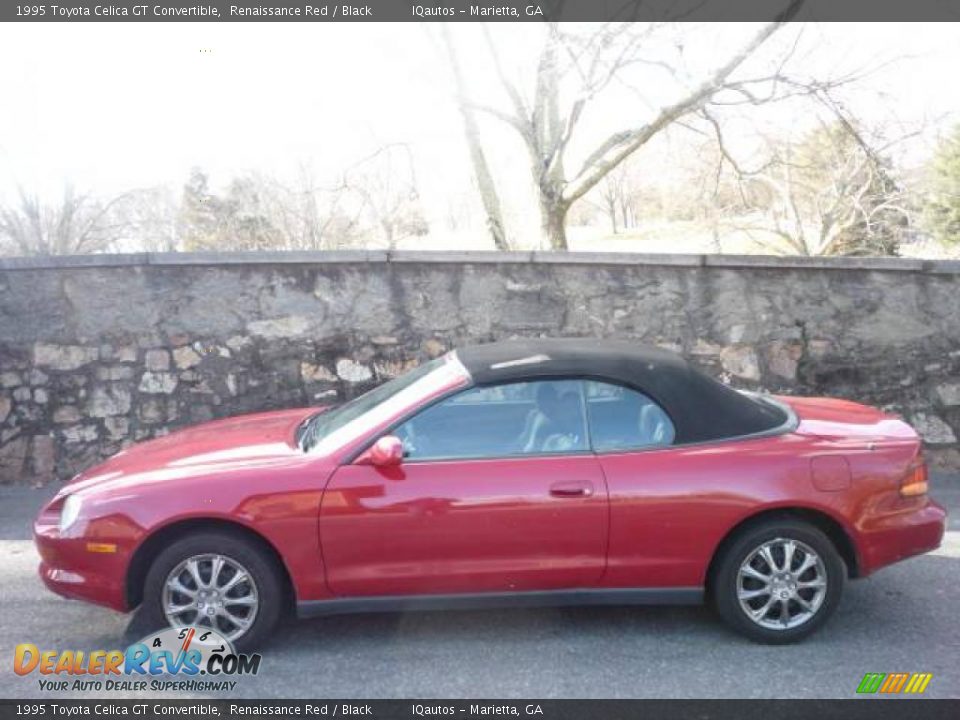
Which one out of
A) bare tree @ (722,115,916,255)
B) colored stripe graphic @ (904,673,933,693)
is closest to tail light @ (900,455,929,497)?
colored stripe graphic @ (904,673,933,693)

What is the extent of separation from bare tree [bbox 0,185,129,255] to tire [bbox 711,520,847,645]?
12.6 meters

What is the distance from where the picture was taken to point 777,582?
3.70 m

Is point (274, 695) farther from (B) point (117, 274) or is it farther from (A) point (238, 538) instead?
(B) point (117, 274)

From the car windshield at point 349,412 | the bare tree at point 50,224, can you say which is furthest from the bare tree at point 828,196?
the bare tree at point 50,224

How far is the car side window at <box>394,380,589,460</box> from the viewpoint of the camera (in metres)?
3.73

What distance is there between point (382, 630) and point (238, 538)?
847mm

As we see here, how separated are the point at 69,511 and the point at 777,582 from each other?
10.8 feet

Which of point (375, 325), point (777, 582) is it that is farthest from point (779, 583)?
point (375, 325)

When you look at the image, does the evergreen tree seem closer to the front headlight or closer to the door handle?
the door handle

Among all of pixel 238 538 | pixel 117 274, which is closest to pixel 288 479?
pixel 238 538

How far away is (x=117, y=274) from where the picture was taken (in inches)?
268

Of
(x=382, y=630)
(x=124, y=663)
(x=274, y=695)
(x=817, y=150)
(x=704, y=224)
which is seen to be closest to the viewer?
(x=274, y=695)

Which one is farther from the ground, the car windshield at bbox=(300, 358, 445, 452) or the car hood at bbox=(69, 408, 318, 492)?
the car windshield at bbox=(300, 358, 445, 452)

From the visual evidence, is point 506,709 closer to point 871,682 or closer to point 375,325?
point 871,682
